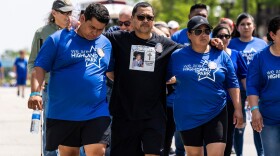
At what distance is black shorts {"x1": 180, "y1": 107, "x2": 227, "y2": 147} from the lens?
816 centimetres

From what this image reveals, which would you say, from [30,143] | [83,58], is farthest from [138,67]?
[30,143]

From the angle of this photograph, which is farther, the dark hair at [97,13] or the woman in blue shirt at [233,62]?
the woman in blue shirt at [233,62]

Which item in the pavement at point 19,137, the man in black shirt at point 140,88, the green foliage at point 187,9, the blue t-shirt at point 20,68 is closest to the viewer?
the man in black shirt at point 140,88

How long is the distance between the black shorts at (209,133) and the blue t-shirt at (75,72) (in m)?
0.98

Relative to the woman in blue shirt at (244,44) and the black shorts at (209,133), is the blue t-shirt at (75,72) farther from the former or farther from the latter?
the woman in blue shirt at (244,44)

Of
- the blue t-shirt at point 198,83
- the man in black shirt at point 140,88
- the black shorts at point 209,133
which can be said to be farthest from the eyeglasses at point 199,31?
the black shorts at point 209,133

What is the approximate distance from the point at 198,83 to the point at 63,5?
2.03 metres

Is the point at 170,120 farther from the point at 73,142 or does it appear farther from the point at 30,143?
the point at 30,143

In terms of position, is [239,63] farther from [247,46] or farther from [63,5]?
[63,5]

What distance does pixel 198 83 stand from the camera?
8.12m

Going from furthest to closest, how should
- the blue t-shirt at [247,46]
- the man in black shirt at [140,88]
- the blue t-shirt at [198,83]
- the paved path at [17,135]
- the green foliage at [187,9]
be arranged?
the green foliage at [187,9], the paved path at [17,135], the blue t-shirt at [247,46], the blue t-shirt at [198,83], the man in black shirt at [140,88]

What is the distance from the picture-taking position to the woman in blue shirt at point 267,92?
795 centimetres

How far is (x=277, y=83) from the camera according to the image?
7.96 m

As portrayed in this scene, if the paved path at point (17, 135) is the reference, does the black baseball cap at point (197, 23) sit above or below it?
above
